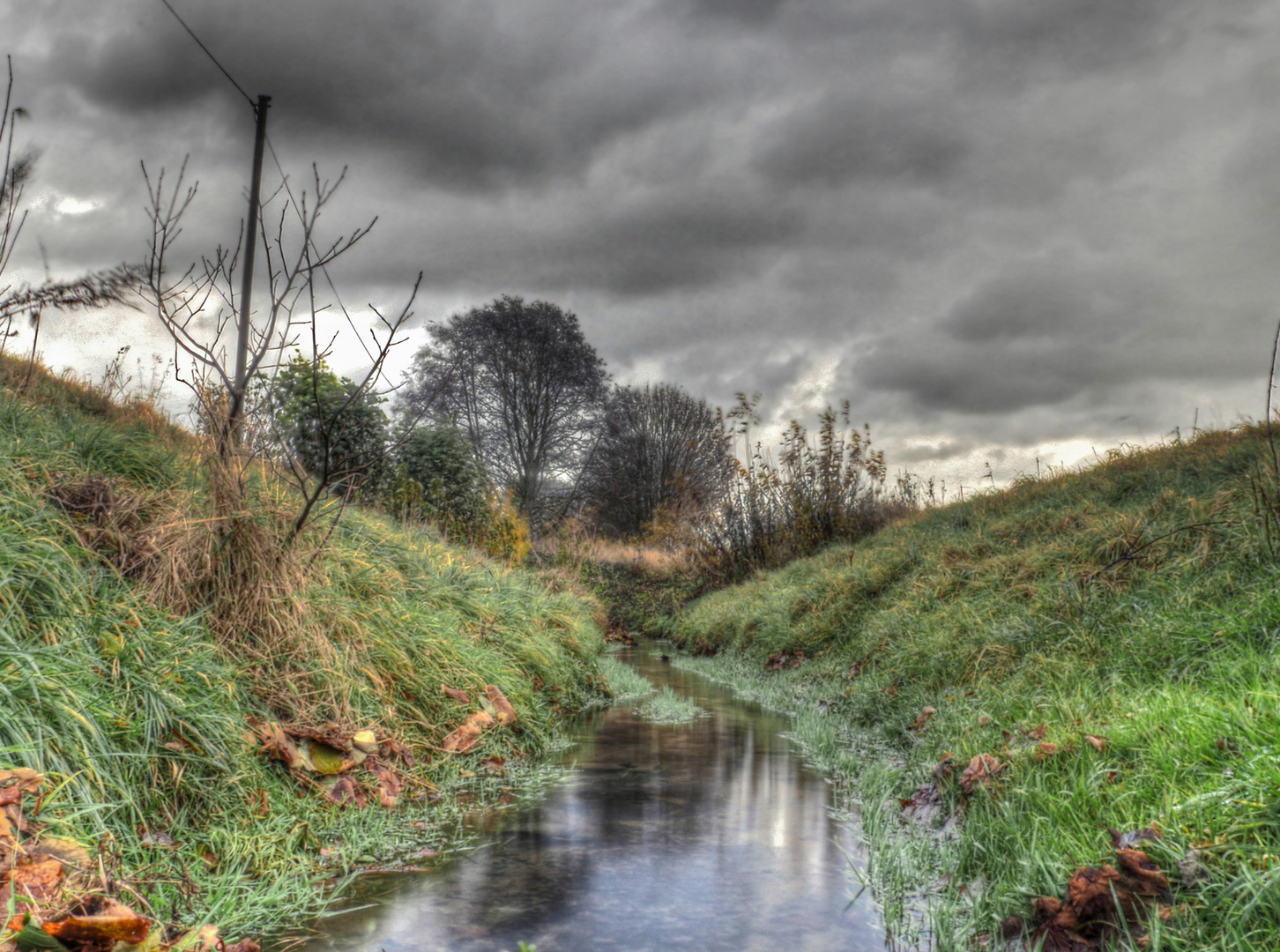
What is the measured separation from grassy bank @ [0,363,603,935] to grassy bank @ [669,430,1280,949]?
7.01ft

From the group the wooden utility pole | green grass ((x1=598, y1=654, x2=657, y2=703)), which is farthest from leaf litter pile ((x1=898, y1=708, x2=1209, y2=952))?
the wooden utility pole

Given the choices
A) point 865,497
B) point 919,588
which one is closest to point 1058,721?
point 919,588

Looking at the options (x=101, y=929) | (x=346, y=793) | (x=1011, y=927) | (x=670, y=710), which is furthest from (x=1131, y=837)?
(x=670, y=710)

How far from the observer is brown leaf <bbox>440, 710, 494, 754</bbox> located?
4.51 meters

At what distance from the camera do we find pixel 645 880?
298 centimetres

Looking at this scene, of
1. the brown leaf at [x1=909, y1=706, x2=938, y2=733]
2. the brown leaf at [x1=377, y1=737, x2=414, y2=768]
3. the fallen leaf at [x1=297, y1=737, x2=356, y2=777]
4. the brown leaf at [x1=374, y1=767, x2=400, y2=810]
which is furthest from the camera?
the brown leaf at [x1=909, y1=706, x2=938, y2=733]

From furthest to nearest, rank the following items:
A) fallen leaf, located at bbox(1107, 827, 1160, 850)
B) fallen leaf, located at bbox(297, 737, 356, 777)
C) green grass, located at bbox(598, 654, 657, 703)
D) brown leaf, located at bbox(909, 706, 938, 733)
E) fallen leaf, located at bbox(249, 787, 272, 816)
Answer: green grass, located at bbox(598, 654, 657, 703), brown leaf, located at bbox(909, 706, 938, 733), fallen leaf, located at bbox(297, 737, 356, 777), fallen leaf, located at bbox(249, 787, 272, 816), fallen leaf, located at bbox(1107, 827, 1160, 850)

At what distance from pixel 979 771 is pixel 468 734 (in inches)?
108

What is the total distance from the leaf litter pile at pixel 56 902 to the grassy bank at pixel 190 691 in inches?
2.6

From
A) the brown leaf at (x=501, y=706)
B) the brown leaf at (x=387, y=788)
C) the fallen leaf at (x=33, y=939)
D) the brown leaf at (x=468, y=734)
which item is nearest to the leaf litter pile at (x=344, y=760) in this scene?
the brown leaf at (x=387, y=788)

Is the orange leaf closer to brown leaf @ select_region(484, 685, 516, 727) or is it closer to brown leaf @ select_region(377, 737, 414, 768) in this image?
brown leaf @ select_region(484, 685, 516, 727)

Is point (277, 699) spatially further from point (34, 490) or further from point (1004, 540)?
point (1004, 540)

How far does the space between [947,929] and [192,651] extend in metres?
3.09

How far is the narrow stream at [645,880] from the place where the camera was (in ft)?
8.13
